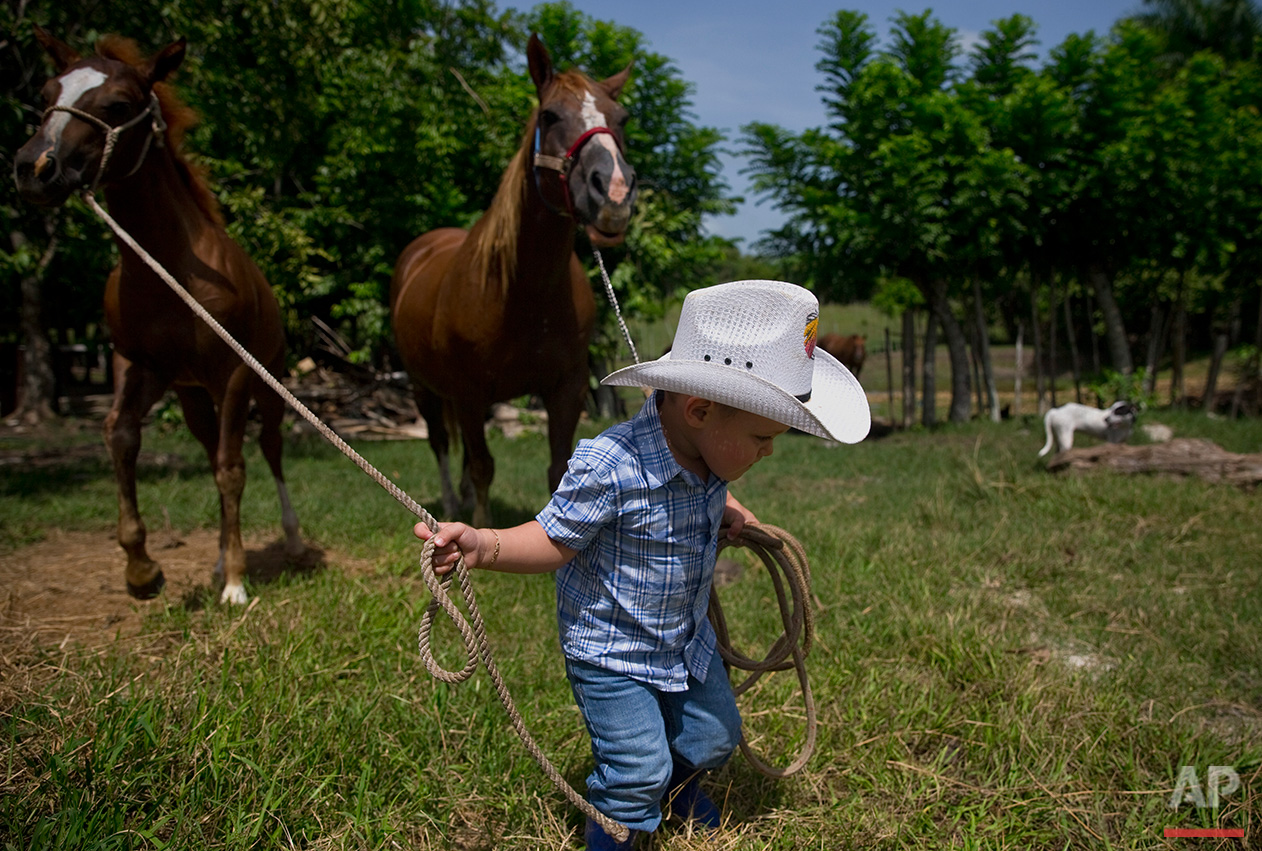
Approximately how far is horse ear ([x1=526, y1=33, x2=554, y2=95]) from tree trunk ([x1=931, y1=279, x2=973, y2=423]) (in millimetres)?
10558

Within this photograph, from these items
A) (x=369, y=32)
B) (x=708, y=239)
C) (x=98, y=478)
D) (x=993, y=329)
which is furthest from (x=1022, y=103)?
(x=993, y=329)

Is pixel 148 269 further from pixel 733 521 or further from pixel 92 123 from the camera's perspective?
pixel 733 521

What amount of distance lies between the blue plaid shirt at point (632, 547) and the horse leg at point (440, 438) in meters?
3.94

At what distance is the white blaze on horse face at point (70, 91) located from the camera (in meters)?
2.96

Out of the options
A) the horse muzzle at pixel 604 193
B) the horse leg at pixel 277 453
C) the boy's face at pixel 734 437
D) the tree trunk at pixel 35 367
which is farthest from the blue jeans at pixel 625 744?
the tree trunk at pixel 35 367

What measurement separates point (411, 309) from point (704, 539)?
3.34m

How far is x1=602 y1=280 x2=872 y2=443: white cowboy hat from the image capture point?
1.68 metres

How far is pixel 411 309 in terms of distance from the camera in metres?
4.81

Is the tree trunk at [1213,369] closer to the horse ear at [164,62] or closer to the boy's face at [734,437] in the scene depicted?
the boy's face at [734,437]

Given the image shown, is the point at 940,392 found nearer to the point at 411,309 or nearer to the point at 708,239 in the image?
the point at 708,239

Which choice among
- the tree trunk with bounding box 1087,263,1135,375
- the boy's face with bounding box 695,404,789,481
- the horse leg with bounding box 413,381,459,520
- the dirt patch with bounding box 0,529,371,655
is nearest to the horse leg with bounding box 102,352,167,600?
the dirt patch with bounding box 0,529,371,655

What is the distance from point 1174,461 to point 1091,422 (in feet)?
3.58

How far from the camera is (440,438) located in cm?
592

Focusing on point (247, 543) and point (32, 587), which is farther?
point (247, 543)
